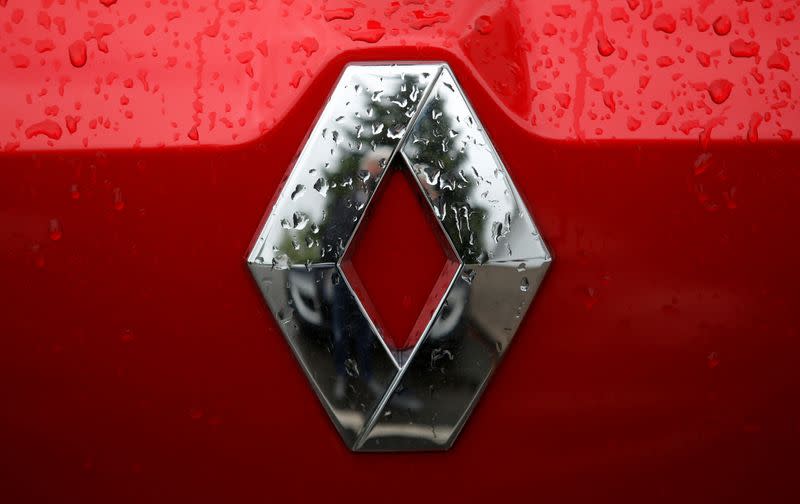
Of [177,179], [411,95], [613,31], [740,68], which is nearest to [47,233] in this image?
[177,179]

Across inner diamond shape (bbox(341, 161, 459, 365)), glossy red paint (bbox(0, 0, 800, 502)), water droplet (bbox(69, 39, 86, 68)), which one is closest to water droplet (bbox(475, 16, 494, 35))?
glossy red paint (bbox(0, 0, 800, 502))

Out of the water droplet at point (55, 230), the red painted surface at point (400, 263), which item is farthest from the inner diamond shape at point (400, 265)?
the water droplet at point (55, 230)

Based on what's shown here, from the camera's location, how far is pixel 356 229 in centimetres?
82

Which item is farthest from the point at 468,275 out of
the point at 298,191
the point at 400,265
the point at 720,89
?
the point at 720,89

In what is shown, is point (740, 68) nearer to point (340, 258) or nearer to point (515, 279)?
point (515, 279)

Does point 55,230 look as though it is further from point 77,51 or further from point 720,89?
point 720,89

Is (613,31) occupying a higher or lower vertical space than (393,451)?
higher

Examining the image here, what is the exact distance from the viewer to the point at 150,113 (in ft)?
2.74

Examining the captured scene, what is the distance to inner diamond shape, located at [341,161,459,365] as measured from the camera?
2.73 feet

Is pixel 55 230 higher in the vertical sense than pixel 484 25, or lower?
lower

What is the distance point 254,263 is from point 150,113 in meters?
0.20

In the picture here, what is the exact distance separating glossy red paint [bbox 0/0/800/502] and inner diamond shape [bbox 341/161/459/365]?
10cm

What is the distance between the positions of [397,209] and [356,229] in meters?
0.05

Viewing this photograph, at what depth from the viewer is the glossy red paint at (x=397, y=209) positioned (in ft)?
2.73
